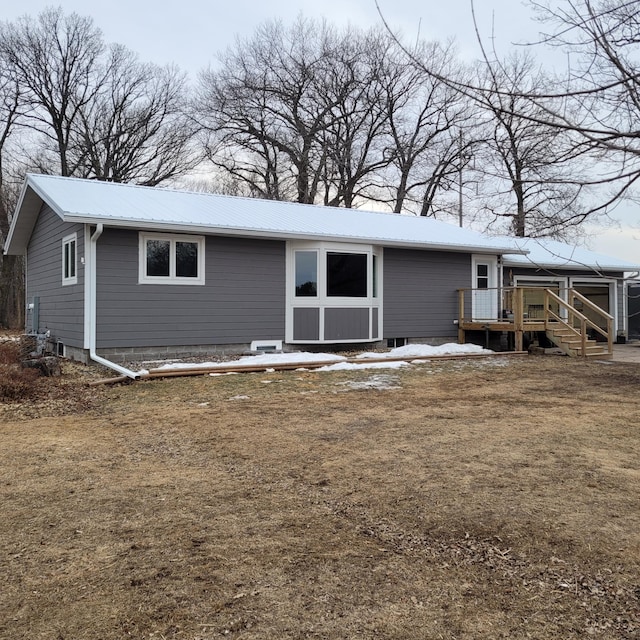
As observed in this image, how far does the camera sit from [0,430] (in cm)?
518

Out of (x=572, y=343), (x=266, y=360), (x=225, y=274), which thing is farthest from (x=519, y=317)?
(x=225, y=274)

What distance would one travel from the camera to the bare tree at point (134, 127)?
2438 cm

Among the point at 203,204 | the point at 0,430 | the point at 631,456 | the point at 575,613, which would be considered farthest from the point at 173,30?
the point at 575,613

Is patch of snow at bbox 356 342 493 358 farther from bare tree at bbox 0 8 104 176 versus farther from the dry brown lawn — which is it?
bare tree at bbox 0 8 104 176

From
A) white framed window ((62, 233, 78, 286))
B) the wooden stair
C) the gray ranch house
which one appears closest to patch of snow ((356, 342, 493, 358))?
the gray ranch house

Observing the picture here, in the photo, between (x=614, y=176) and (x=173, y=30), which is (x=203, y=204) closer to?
(x=173, y=30)

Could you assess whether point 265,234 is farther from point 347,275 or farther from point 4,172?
point 4,172

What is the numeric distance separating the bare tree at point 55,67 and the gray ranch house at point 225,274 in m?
11.5

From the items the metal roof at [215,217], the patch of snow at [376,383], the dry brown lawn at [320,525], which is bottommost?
the dry brown lawn at [320,525]

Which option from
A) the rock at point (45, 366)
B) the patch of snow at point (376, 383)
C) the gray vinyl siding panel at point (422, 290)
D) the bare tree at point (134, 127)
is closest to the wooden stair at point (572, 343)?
the gray vinyl siding panel at point (422, 290)

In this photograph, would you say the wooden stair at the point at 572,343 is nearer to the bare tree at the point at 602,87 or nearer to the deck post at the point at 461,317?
the deck post at the point at 461,317

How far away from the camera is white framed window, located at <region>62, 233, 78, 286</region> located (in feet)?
34.4

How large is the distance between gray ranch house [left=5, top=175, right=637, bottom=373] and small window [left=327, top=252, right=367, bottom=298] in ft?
0.08

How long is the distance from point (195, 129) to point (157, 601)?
26.6 m
